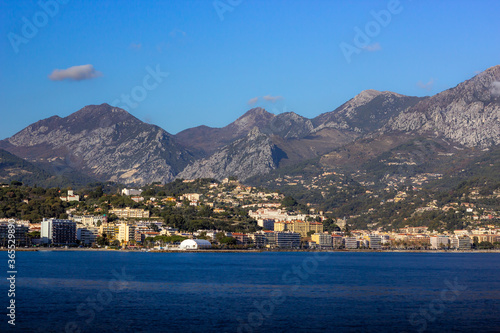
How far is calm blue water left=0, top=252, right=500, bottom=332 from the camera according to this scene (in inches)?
1331

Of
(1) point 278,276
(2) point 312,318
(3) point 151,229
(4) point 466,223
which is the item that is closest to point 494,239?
(4) point 466,223

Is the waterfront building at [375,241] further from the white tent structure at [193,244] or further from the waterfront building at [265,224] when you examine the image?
the white tent structure at [193,244]

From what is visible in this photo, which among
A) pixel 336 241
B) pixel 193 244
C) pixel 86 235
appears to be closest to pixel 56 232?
pixel 86 235

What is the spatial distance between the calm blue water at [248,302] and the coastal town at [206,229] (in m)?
64.4

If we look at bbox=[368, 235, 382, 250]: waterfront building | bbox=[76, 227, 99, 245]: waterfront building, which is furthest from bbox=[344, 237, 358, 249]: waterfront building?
bbox=[76, 227, 99, 245]: waterfront building

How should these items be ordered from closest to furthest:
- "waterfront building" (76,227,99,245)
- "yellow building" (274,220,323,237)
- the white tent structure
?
the white tent structure → "waterfront building" (76,227,99,245) → "yellow building" (274,220,323,237)

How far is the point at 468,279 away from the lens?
6062cm

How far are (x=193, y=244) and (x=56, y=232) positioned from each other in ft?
77.0

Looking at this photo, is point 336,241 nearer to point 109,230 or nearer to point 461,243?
point 461,243

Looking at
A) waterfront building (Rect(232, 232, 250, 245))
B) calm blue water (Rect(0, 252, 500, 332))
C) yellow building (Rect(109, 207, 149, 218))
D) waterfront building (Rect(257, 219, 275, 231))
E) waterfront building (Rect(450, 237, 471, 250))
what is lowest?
calm blue water (Rect(0, 252, 500, 332))

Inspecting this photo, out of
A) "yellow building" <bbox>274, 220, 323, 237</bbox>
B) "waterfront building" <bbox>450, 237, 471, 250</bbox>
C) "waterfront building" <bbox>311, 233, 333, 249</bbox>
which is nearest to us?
"waterfront building" <bbox>311, 233, 333, 249</bbox>

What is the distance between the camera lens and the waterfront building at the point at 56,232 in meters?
123

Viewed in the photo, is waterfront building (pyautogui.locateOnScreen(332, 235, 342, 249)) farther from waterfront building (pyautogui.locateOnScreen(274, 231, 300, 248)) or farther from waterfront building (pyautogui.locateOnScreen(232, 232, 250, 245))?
waterfront building (pyautogui.locateOnScreen(232, 232, 250, 245))

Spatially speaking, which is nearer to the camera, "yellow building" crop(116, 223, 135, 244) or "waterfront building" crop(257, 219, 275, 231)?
"yellow building" crop(116, 223, 135, 244)
